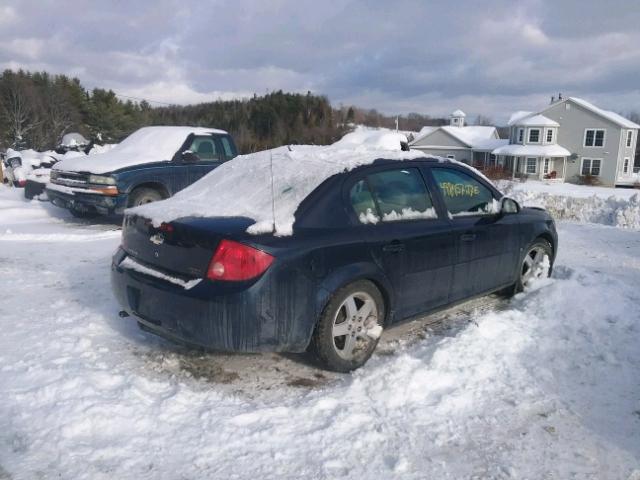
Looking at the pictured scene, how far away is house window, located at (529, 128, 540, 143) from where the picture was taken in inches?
1729

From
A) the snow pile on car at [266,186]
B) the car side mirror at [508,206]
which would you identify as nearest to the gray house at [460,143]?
the car side mirror at [508,206]

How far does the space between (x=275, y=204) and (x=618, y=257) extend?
623 cm

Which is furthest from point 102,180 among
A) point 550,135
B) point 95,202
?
point 550,135

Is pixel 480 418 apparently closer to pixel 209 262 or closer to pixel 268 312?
pixel 268 312

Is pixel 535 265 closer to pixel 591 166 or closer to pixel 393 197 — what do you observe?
pixel 393 197

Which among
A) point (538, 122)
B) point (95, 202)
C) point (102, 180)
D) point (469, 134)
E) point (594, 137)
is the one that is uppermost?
point (538, 122)

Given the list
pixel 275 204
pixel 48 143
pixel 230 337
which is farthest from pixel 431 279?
pixel 48 143

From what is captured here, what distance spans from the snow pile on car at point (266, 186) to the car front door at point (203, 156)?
504 centimetres

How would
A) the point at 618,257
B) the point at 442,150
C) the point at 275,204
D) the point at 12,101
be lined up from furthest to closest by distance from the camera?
the point at 442,150, the point at 12,101, the point at 618,257, the point at 275,204

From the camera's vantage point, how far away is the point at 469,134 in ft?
179

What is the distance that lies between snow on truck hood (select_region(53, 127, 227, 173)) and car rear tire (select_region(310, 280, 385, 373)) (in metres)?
6.45

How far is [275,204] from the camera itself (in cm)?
369

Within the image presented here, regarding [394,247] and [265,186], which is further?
[265,186]

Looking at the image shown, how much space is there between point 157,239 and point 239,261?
28.9 inches
